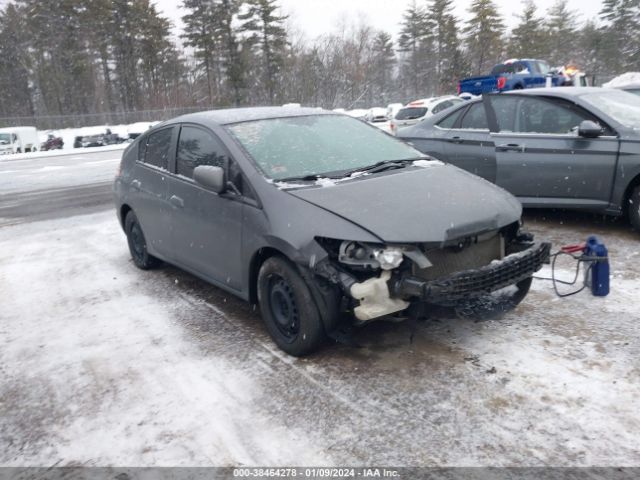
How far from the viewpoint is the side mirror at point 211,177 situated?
12.9 ft

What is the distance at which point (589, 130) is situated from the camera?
18.2 feet

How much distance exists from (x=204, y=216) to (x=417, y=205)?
5.80 feet

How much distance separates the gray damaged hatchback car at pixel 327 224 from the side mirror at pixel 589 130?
214cm

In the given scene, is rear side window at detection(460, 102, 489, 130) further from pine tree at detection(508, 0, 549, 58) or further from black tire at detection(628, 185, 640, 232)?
pine tree at detection(508, 0, 549, 58)

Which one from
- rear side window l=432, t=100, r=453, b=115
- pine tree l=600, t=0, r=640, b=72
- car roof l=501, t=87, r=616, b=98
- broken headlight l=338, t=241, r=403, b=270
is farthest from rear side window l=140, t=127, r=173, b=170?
pine tree l=600, t=0, r=640, b=72

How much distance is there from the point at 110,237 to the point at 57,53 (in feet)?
165

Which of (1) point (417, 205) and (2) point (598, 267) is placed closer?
(1) point (417, 205)

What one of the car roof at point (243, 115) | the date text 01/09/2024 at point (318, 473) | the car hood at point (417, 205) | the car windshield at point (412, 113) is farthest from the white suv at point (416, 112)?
the date text 01/09/2024 at point (318, 473)

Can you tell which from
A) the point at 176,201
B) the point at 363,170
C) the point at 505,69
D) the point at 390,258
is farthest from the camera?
the point at 505,69

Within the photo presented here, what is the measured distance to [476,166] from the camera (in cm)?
687

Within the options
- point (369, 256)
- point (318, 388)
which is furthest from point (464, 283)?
point (318, 388)

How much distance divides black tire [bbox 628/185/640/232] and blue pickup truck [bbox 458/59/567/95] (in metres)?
19.9

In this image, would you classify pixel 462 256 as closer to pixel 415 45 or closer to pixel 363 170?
pixel 363 170

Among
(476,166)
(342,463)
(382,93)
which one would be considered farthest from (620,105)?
(382,93)
